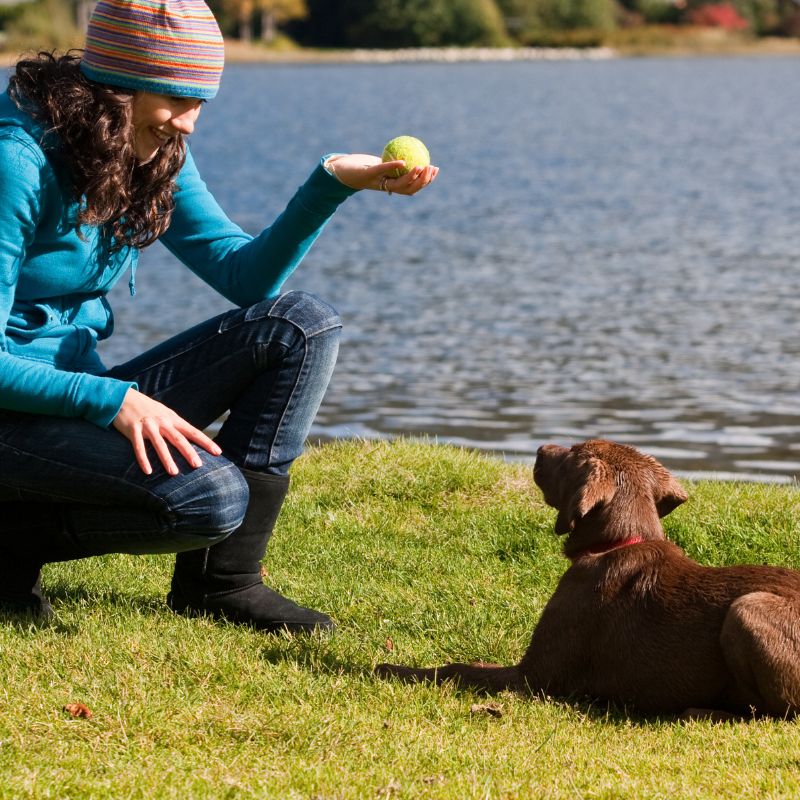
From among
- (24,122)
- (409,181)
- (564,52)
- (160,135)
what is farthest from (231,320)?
(564,52)

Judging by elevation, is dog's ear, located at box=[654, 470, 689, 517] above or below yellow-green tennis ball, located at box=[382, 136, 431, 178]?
below

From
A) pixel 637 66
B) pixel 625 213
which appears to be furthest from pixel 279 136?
pixel 637 66

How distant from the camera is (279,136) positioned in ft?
130

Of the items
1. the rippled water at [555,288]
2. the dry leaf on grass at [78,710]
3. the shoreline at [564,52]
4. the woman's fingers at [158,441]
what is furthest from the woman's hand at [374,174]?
the shoreline at [564,52]

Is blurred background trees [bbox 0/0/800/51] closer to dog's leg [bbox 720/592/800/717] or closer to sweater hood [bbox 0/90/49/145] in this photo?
sweater hood [bbox 0/90/49/145]

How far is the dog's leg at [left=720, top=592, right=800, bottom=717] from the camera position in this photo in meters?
3.85

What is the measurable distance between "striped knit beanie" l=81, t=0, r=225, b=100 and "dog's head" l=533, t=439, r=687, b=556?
5.51 ft

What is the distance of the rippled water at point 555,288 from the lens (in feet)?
35.2

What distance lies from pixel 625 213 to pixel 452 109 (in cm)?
2693

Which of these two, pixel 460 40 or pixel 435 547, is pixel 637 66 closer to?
pixel 460 40

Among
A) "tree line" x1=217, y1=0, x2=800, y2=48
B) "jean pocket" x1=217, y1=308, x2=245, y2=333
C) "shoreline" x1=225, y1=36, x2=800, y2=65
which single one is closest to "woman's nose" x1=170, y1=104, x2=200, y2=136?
"jean pocket" x1=217, y1=308, x2=245, y2=333

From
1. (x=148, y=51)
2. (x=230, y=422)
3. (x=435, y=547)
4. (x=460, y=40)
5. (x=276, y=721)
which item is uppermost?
(x=148, y=51)

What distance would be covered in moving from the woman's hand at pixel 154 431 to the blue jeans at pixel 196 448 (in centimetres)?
6

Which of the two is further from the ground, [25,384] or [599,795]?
[25,384]
